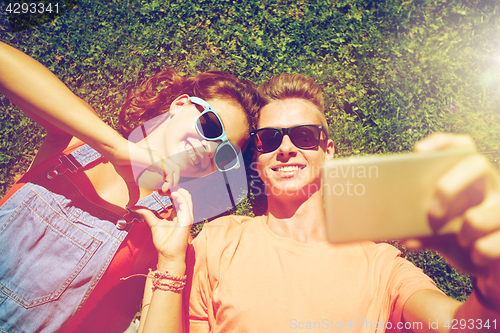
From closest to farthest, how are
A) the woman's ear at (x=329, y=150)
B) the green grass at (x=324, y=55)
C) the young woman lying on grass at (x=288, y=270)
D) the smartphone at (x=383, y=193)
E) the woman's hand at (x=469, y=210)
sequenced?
the woman's hand at (x=469, y=210), the smartphone at (x=383, y=193), the young woman lying on grass at (x=288, y=270), the woman's ear at (x=329, y=150), the green grass at (x=324, y=55)

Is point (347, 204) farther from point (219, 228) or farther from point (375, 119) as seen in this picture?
point (375, 119)

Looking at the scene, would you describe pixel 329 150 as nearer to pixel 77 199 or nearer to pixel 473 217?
pixel 473 217

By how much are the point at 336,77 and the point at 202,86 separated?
6.43 ft

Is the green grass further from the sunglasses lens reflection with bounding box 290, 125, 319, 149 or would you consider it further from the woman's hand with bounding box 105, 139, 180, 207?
the woman's hand with bounding box 105, 139, 180, 207

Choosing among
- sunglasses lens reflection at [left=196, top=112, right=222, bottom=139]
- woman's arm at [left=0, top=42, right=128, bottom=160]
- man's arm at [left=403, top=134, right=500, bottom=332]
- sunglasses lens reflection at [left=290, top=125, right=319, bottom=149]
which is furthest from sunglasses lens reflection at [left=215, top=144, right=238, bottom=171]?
man's arm at [left=403, top=134, right=500, bottom=332]

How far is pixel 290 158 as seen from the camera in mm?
2768

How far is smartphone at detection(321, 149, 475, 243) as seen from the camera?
47.1 inches

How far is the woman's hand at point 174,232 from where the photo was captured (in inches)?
92.0

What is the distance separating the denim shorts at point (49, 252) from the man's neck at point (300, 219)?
158 centimetres

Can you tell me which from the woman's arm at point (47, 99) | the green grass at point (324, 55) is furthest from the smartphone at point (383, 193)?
the green grass at point (324, 55)

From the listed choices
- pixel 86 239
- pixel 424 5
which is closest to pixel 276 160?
pixel 86 239

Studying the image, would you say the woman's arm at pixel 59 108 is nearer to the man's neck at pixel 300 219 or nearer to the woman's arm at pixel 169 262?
the woman's arm at pixel 169 262

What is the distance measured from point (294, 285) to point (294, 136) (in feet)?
4.77

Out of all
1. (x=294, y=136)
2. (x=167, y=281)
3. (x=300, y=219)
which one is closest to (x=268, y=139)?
(x=294, y=136)
